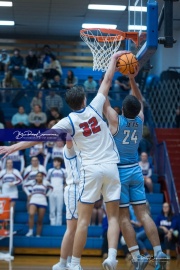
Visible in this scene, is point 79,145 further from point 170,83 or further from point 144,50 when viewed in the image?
point 170,83

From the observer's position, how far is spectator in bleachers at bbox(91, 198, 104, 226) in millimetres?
16438

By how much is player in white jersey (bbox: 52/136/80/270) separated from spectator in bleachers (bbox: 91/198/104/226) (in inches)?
280

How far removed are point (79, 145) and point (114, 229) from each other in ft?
3.71

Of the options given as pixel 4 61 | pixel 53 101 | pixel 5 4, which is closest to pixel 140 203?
pixel 53 101

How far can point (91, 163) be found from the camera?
26.9 ft

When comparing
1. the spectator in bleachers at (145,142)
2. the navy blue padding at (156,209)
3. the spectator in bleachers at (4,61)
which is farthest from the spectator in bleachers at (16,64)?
the navy blue padding at (156,209)

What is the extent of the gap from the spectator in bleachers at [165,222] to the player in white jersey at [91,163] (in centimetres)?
780

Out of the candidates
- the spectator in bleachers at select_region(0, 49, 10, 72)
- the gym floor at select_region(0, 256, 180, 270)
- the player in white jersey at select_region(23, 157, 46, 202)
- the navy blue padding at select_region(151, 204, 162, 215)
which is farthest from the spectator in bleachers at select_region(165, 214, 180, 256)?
the spectator in bleachers at select_region(0, 49, 10, 72)

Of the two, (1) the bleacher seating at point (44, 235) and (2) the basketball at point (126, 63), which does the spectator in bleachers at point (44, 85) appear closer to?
(1) the bleacher seating at point (44, 235)

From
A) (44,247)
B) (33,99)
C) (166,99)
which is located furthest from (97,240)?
(166,99)

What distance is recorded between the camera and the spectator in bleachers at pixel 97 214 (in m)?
16.4

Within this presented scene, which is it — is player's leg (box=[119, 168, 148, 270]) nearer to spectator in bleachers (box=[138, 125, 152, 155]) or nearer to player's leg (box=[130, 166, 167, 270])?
player's leg (box=[130, 166, 167, 270])

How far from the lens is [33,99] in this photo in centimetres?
2028

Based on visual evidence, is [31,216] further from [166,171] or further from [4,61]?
[4,61]
